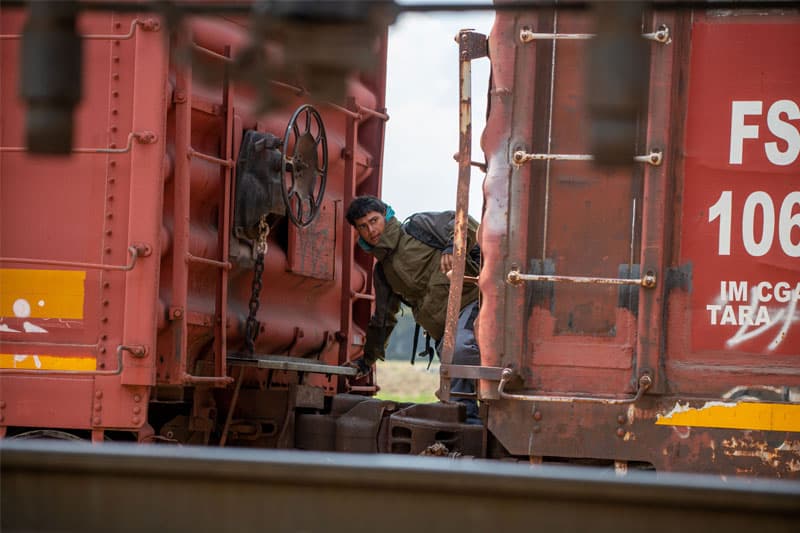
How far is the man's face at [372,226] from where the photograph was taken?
693 cm

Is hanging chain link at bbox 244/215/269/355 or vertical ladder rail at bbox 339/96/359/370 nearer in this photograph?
hanging chain link at bbox 244/215/269/355

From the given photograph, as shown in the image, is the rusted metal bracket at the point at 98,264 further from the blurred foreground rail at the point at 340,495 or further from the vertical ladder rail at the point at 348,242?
the vertical ladder rail at the point at 348,242

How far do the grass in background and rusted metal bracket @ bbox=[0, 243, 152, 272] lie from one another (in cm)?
1878

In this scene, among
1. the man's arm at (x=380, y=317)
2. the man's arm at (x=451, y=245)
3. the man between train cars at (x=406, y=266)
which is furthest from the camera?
the man's arm at (x=380, y=317)

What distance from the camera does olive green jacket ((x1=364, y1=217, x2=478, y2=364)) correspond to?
679 centimetres

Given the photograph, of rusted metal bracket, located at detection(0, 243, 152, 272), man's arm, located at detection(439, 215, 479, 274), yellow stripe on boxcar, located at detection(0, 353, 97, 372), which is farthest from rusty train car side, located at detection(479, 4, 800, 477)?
yellow stripe on boxcar, located at detection(0, 353, 97, 372)

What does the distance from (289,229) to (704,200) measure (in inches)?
111

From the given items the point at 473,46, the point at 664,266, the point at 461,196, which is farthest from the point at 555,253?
the point at 473,46

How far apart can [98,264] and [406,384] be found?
86.7ft

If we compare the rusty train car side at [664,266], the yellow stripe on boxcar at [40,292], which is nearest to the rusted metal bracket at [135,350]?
the yellow stripe on boxcar at [40,292]

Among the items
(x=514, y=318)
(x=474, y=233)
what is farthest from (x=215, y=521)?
(x=474, y=233)

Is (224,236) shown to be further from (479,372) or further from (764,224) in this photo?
(764,224)

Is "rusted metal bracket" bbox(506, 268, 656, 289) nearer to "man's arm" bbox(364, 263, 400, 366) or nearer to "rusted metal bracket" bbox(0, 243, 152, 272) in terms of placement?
"rusted metal bracket" bbox(0, 243, 152, 272)

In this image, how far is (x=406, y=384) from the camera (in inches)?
1241
